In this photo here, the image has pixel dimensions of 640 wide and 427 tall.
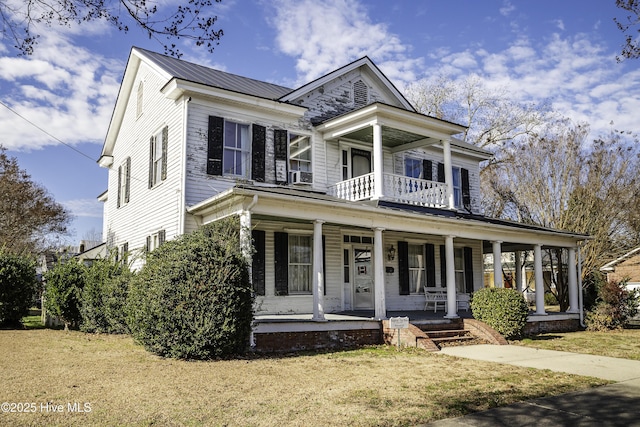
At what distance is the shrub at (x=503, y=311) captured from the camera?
1392cm

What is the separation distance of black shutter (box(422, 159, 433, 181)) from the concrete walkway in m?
10.2

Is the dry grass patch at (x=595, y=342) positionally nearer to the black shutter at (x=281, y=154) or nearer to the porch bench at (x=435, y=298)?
the porch bench at (x=435, y=298)

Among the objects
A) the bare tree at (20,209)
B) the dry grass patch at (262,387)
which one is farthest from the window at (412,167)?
the bare tree at (20,209)

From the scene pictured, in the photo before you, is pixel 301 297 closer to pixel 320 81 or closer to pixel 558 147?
pixel 320 81

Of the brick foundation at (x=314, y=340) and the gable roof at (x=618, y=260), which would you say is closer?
the brick foundation at (x=314, y=340)

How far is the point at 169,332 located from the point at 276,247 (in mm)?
5281

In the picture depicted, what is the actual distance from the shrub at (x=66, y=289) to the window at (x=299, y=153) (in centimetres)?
733

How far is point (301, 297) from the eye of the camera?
1497 centimetres

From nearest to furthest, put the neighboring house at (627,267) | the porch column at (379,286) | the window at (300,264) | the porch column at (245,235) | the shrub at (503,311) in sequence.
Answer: the porch column at (245,235)
the porch column at (379,286)
the shrub at (503,311)
the window at (300,264)
the neighboring house at (627,267)

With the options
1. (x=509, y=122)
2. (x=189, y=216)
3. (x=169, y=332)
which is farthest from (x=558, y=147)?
(x=169, y=332)

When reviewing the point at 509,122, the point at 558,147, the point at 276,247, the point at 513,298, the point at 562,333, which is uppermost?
the point at 509,122

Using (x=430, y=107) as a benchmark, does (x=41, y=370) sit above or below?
below

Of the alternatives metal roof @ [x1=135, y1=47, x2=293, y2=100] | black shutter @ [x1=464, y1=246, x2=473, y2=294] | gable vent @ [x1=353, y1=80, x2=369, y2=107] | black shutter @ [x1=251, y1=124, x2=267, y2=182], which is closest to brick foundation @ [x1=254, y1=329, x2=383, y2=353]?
black shutter @ [x1=251, y1=124, x2=267, y2=182]

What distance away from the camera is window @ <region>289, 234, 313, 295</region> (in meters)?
15.0
